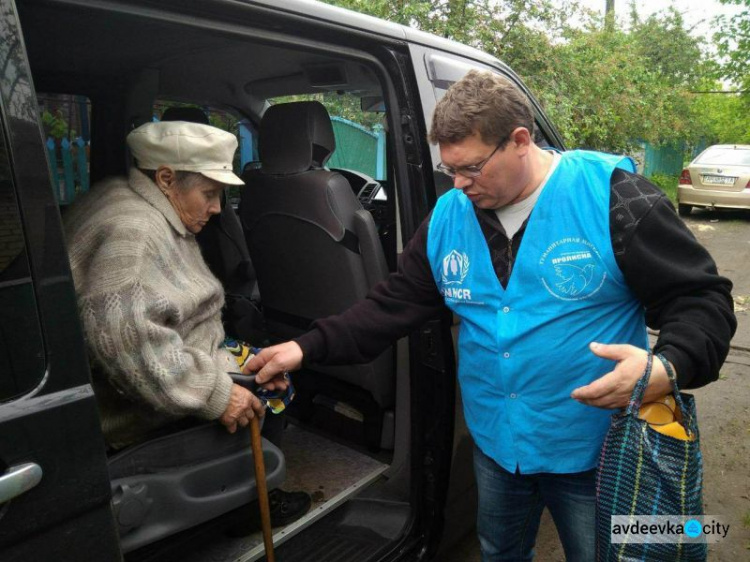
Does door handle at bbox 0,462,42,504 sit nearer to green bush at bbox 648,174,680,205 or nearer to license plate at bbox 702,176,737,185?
license plate at bbox 702,176,737,185

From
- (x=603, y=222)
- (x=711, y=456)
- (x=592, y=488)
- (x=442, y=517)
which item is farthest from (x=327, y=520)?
(x=711, y=456)

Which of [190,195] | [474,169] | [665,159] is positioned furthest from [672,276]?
[665,159]

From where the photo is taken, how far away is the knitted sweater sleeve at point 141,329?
1.56 m

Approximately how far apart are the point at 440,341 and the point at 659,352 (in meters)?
0.79

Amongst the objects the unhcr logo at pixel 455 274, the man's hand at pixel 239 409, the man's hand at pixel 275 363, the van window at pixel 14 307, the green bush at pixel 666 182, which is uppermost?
the van window at pixel 14 307

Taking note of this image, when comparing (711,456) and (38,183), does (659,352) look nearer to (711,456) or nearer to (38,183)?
(38,183)

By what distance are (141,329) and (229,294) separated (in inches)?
63.5

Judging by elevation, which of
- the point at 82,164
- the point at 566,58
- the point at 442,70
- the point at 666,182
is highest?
the point at 566,58

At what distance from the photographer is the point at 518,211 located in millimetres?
1602

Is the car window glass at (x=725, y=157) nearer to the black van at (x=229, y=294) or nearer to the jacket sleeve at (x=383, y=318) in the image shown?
the black van at (x=229, y=294)

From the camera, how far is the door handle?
103 centimetres

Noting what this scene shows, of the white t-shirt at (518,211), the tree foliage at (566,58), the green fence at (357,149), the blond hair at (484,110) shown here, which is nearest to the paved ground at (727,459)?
the white t-shirt at (518,211)

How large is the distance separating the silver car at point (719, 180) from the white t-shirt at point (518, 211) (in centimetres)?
1101
